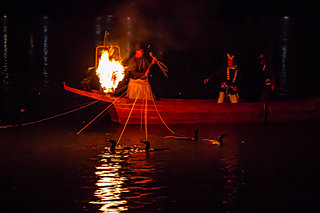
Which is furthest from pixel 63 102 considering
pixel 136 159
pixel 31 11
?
pixel 31 11

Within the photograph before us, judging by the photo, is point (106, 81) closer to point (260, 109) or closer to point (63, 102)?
point (260, 109)

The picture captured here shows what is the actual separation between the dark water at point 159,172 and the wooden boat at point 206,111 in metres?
0.75

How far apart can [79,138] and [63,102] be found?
7.96 metres

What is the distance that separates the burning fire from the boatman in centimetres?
43

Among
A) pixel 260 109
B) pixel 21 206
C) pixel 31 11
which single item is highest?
pixel 31 11

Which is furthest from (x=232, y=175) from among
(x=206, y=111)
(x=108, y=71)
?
(x=108, y=71)

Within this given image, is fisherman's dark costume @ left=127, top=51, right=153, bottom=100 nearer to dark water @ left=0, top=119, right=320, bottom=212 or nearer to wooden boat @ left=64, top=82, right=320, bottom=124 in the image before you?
wooden boat @ left=64, top=82, right=320, bottom=124

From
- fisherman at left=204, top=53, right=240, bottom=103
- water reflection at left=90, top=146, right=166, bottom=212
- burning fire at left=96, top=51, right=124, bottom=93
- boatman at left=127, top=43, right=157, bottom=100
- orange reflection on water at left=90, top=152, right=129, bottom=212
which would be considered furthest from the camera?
fisherman at left=204, top=53, right=240, bottom=103

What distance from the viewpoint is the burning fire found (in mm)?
19047

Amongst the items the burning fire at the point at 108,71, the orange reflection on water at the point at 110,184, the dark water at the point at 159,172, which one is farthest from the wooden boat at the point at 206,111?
the orange reflection on water at the point at 110,184

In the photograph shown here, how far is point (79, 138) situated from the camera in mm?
17656

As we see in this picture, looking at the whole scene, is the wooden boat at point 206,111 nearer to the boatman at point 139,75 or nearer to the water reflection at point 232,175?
the boatman at point 139,75

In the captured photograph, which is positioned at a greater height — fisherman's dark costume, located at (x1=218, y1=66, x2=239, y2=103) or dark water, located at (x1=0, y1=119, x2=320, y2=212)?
fisherman's dark costume, located at (x1=218, y1=66, x2=239, y2=103)

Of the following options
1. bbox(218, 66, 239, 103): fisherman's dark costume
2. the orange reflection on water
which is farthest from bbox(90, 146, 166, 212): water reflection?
bbox(218, 66, 239, 103): fisherman's dark costume
